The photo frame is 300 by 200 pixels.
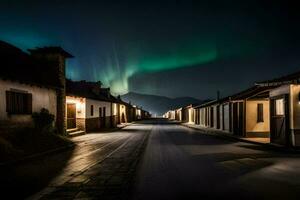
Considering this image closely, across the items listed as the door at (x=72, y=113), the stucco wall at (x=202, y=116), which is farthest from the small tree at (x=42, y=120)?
the stucco wall at (x=202, y=116)

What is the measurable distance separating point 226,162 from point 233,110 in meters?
17.9

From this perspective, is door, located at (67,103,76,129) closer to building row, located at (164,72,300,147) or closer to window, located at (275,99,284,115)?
building row, located at (164,72,300,147)

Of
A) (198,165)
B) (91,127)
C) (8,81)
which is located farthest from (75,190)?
(91,127)

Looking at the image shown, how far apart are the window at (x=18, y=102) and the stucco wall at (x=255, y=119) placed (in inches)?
685

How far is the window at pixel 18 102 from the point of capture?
621 inches

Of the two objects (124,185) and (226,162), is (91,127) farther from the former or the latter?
(124,185)

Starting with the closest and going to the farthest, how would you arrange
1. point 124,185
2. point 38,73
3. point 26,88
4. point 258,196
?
1. point 258,196
2. point 124,185
3. point 26,88
4. point 38,73

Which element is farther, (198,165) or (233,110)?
(233,110)

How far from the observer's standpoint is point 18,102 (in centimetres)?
1688

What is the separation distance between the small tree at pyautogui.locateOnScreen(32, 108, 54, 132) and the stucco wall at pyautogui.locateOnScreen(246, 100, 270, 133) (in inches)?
631

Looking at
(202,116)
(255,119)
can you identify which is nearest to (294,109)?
(255,119)

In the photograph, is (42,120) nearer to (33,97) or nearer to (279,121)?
(33,97)

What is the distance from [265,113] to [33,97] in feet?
60.8

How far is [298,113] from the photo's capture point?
16328 mm
